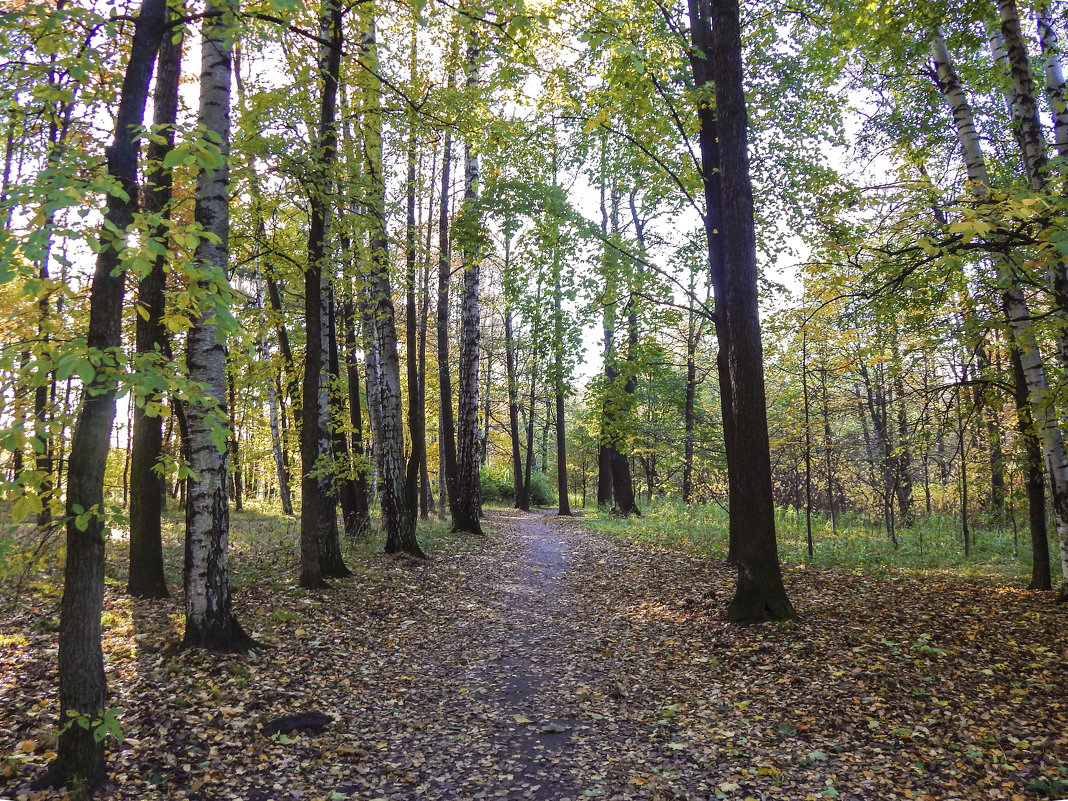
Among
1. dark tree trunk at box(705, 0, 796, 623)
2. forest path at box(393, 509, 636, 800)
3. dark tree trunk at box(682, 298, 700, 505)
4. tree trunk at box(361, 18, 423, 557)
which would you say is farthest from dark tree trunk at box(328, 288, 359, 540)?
dark tree trunk at box(682, 298, 700, 505)

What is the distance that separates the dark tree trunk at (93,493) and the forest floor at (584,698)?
331 mm

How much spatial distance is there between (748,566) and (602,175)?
7313mm

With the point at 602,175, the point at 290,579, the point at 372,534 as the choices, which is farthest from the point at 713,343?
the point at 290,579

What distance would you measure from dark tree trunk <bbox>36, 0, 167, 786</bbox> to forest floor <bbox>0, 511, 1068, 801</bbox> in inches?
13.0

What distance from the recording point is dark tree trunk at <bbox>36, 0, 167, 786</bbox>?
3291mm

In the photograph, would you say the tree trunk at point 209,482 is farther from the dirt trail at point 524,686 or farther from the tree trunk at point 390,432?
the tree trunk at point 390,432

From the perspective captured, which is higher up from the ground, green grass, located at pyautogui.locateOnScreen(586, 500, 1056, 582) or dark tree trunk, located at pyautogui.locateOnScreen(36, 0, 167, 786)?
dark tree trunk, located at pyautogui.locateOnScreen(36, 0, 167, 786)

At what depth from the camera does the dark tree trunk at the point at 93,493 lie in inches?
130

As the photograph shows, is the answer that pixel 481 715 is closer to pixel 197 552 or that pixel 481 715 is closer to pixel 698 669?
pixel 698 669

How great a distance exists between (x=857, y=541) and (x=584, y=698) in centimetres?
1133

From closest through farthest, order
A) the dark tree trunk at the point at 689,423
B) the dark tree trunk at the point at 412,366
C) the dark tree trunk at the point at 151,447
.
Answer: the dark tree trunk at the point at 151,447
the dark tree trunk at the point at 412,366
the dark tree trunk at the point at 689,423

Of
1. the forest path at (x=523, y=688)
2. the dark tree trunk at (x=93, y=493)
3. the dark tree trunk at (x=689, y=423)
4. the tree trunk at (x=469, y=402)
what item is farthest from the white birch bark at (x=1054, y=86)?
the dark tree trunk at (x=689, y=423)

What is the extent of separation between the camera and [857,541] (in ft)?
45.9

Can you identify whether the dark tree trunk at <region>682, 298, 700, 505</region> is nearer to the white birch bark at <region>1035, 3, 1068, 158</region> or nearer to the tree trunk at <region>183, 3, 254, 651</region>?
the white birch bark at <region>1035, 3, 1068, 158</region>
